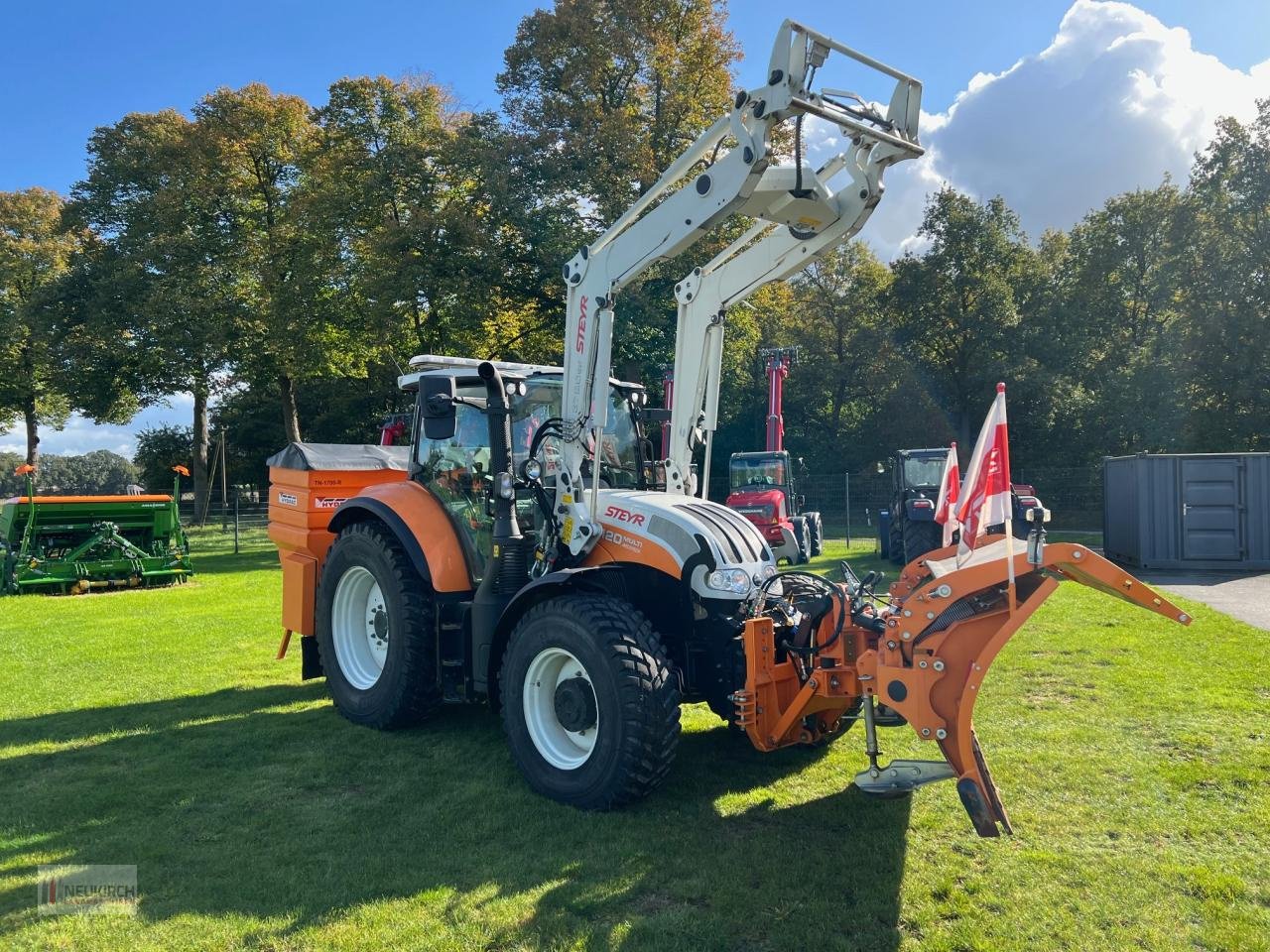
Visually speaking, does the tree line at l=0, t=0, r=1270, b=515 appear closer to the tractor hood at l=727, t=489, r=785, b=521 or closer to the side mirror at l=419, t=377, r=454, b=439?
the tractor hood at l=727, t=489, r=785, b=521

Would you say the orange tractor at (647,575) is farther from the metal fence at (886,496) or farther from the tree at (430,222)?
the metal fence at (886,496)

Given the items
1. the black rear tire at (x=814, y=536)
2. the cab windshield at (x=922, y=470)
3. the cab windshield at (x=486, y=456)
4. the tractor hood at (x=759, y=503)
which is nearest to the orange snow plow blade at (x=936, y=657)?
the cab windshield at (x=486, y=456)

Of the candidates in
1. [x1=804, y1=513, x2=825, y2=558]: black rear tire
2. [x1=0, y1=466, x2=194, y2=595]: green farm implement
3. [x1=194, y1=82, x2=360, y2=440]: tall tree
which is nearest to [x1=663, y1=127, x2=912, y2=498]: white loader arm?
[x1=0, y1=466, x2=194, y2=595]: green farm implement


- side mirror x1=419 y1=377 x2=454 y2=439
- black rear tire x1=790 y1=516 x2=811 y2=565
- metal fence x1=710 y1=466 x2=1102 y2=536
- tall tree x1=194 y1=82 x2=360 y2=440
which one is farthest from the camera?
metal fence x1=710 y1=466 x2=1102 y2=536

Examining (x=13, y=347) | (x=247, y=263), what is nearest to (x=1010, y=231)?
(x=247, y=263)

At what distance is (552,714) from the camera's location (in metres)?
4.96

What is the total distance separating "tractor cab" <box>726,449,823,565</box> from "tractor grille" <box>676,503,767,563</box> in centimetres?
1001

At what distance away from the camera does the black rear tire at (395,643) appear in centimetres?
593

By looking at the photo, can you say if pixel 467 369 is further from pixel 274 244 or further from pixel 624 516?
pixel 274 244

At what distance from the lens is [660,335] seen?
69.9ft

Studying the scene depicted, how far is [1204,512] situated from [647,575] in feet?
48.6

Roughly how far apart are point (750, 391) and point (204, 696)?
29813 millimetres

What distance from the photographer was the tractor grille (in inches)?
193

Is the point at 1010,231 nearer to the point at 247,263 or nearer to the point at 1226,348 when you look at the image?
the point at 1226,348
